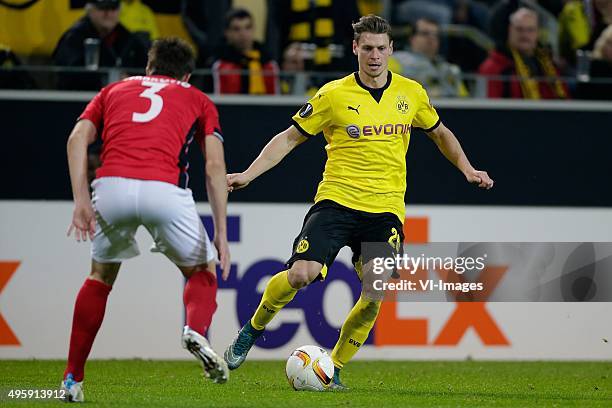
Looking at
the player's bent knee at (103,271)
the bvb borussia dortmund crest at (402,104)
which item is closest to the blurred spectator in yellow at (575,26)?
the bvb borussia dortmund crest at (402,104)

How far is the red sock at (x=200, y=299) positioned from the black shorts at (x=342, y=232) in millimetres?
1236

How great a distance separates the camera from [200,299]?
633cm

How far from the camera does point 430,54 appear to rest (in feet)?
37.0

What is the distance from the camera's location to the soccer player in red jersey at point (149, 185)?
243 inches

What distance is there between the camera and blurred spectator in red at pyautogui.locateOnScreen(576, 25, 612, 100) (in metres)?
11.0

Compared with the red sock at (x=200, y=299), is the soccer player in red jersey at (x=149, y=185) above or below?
above

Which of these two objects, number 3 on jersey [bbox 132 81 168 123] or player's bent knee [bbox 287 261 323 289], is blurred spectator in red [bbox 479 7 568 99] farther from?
number 3 on jersey [bbox 132 81 168 123]

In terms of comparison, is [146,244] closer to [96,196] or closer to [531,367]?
[531,367]

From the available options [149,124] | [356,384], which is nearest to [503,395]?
[356,384]

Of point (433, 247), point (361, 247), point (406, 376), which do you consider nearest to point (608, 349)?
point (433, 247)

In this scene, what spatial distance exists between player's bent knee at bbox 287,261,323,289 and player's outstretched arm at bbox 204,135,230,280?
125 centimetres

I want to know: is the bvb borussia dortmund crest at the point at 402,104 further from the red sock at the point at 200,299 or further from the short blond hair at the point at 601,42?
the short blond hair at the point at 601,42

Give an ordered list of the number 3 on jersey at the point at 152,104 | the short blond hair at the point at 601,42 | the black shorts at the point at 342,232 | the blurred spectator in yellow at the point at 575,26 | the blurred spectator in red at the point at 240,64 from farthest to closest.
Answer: the blurred spectator in yellow at the point at 575,26 < the short blond hair at the point at 601,42 < the blurred spectator in red at the point at 240,64 < the black shorts at the point at 342,232 < the number 3 on jersey at the point at 152,104

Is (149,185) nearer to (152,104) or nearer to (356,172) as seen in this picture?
(152,104)
